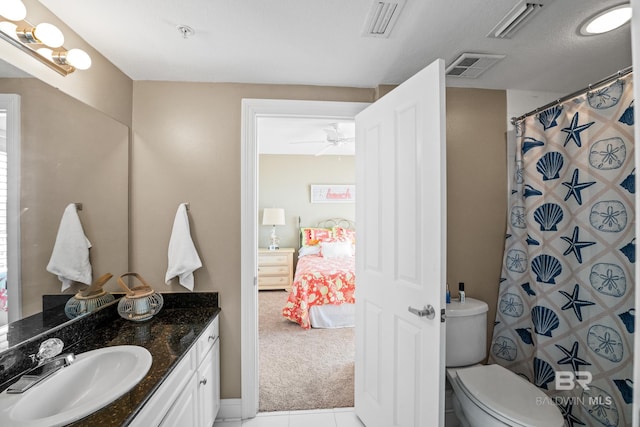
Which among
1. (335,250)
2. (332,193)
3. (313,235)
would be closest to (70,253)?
(335,250)

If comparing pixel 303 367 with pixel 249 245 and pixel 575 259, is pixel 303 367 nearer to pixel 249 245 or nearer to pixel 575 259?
pixel 249 245

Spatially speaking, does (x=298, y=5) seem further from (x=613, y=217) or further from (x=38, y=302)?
(x=613, y=217)

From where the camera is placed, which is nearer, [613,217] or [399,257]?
[613,217]

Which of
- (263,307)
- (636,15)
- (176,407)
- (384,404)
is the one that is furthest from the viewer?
(263,307)

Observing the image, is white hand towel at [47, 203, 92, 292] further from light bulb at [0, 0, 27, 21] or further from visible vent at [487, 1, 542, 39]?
visible vent at [487, 1, 542, 39]

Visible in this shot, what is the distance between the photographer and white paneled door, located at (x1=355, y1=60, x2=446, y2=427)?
1.34 m

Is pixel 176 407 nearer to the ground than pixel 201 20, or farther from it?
nearer to the ground

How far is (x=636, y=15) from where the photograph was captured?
72 cm

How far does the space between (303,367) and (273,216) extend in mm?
3059

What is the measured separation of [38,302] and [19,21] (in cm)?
119

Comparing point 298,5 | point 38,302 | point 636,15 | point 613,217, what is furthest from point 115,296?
point 613,217

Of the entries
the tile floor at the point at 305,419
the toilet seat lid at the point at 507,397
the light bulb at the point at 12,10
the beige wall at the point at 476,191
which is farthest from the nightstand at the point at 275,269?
the light bulb at the point at 12,10

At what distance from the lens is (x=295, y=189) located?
5578mm

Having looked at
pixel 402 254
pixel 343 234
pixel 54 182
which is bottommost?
pixel 343 234
